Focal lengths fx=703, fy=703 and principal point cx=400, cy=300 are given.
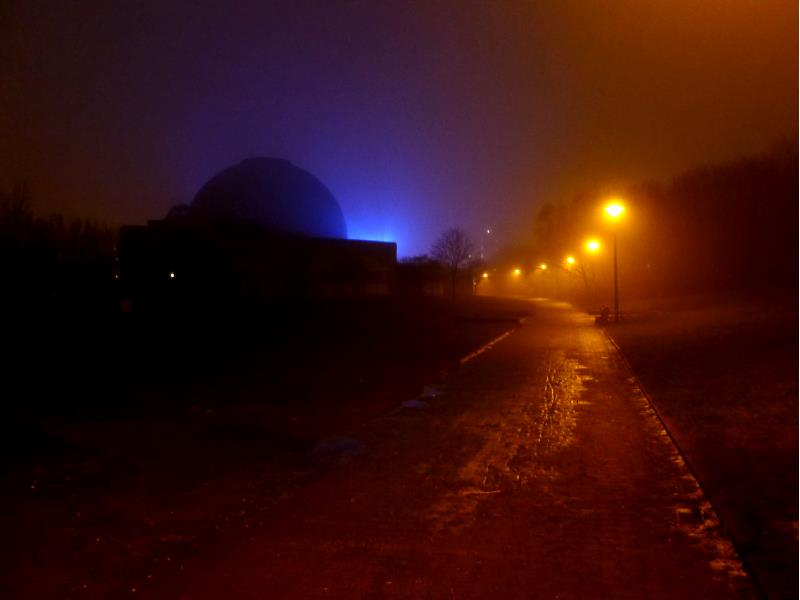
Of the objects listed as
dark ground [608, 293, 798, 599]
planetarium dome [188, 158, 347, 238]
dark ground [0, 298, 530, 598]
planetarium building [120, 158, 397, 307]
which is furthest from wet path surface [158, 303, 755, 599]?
planetarium dome [188, 158, 347, 238]

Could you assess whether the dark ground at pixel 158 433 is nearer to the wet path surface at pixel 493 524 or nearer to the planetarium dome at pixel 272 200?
the wet path surface at pixel 493 524

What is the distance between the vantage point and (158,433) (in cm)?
885

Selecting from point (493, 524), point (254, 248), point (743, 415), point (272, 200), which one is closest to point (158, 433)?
point (493, 524)

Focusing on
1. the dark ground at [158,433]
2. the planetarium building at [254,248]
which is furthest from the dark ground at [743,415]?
the planetarium building at [254,248]

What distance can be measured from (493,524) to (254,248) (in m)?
43.2

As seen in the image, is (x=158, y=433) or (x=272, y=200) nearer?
(x=158, y=433)

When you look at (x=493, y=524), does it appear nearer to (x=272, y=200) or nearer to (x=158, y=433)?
(x=158, y=433)

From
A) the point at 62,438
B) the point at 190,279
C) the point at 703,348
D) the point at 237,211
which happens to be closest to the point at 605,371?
the point at 703,348

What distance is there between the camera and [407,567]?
4469 millimetres

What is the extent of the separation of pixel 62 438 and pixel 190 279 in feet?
80.3

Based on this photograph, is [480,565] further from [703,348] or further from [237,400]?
[703,348]

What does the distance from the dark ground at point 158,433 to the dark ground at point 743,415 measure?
3.72 m

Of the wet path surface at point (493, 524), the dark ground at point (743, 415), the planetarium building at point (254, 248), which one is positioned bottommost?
the wet path surface at point (493, 524)

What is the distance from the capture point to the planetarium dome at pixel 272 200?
5397 cm
